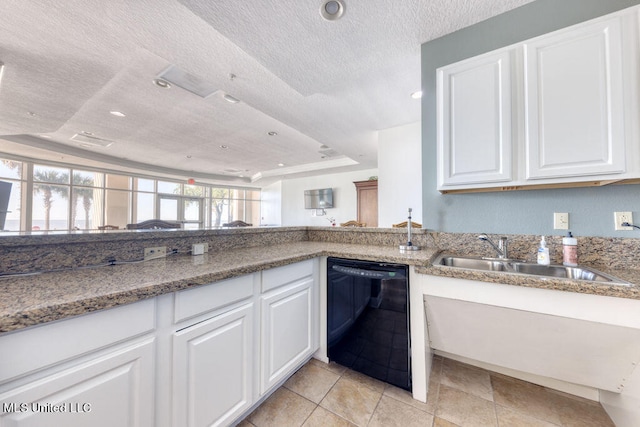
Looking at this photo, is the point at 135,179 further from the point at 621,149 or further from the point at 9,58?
the point at 621,149

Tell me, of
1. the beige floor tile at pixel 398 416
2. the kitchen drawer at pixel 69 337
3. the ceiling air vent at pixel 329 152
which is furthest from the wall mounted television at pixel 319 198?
the kitchen drawer at pixel 69 337

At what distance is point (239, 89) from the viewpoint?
247cm

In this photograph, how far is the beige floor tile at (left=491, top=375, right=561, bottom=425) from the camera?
4.50ft

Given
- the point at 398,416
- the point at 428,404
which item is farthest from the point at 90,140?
the point at 428,404

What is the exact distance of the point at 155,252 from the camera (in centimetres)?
143

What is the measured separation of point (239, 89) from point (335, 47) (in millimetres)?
1192

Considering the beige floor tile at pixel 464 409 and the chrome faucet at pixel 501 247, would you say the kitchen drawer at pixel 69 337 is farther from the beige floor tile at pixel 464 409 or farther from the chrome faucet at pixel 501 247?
the chrome faucet at pixel 501 247

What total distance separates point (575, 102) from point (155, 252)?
2.52 metres

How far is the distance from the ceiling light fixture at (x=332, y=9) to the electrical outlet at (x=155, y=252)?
1799mm

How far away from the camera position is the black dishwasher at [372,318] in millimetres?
1472

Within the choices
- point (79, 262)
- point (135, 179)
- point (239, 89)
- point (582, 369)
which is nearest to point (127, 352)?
point (79, 262)

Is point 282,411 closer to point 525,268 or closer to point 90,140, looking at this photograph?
point 525,268

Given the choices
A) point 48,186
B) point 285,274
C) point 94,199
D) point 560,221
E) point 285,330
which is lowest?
point 285,330

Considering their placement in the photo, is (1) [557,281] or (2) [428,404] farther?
(2) [428,404]
